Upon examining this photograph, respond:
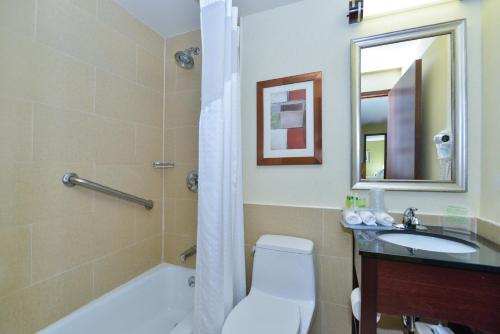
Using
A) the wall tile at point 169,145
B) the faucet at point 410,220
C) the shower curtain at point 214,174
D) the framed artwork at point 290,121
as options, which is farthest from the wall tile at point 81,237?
the faucet at point 410,220

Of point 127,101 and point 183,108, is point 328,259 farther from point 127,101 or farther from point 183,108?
point 127,101

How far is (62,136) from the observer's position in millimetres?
1132

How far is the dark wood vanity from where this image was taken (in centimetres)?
71

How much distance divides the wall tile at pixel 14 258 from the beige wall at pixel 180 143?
2.79ft

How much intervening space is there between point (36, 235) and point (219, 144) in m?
0.98

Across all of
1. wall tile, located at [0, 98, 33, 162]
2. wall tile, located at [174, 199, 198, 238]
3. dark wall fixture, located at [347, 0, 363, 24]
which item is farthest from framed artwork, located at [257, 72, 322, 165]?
wall tile, located at [0, 98, 33, 162]

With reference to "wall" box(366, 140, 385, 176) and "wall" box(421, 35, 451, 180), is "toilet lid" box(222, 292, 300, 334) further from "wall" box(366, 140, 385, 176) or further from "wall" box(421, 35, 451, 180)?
"wall" box(421, 35, 451, 180)

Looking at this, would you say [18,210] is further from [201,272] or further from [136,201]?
[201,272]

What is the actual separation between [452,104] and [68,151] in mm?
2042

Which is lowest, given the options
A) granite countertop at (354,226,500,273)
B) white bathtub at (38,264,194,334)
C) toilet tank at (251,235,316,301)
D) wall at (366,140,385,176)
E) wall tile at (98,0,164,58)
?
white bathtub at (38,264,194,334)

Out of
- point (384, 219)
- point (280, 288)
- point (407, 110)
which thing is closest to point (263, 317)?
point (280, 288)

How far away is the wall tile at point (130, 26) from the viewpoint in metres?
1.35

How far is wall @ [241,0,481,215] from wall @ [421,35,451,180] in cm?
9

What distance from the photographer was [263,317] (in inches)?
39.6
